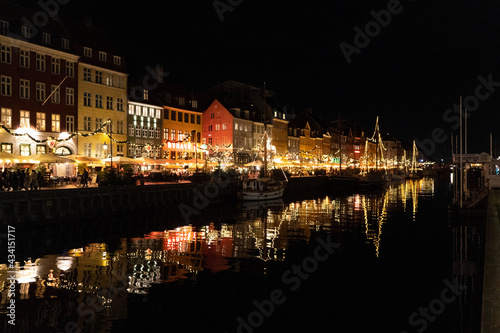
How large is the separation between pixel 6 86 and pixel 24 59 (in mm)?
3345

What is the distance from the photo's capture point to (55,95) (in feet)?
160

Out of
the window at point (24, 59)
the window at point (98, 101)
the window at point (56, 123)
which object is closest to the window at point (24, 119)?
the window at point (56, 123)

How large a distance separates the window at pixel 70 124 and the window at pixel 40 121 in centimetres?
334

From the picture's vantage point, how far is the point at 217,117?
8119 cm

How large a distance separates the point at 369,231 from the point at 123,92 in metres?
39.4

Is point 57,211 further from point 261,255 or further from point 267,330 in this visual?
point 267,330

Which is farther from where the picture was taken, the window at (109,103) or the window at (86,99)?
the window at (109,103)

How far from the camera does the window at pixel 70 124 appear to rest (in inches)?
1981

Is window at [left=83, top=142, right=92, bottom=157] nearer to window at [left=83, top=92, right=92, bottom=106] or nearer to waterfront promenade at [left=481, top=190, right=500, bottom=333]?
window at [left=83, top=92, right=92, bottom=106]

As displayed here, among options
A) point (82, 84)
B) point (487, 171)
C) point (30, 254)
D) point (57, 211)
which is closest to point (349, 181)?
point (487, 171)

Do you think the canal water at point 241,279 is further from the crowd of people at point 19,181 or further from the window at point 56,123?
the window at point 56,123

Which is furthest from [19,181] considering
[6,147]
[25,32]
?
[25,32]

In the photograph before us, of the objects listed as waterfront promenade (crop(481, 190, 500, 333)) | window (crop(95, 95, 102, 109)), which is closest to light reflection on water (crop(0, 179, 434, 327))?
waterfront promenade (crop(481, 190, 500, 333))

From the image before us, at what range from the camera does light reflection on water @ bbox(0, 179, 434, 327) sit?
1537cm
